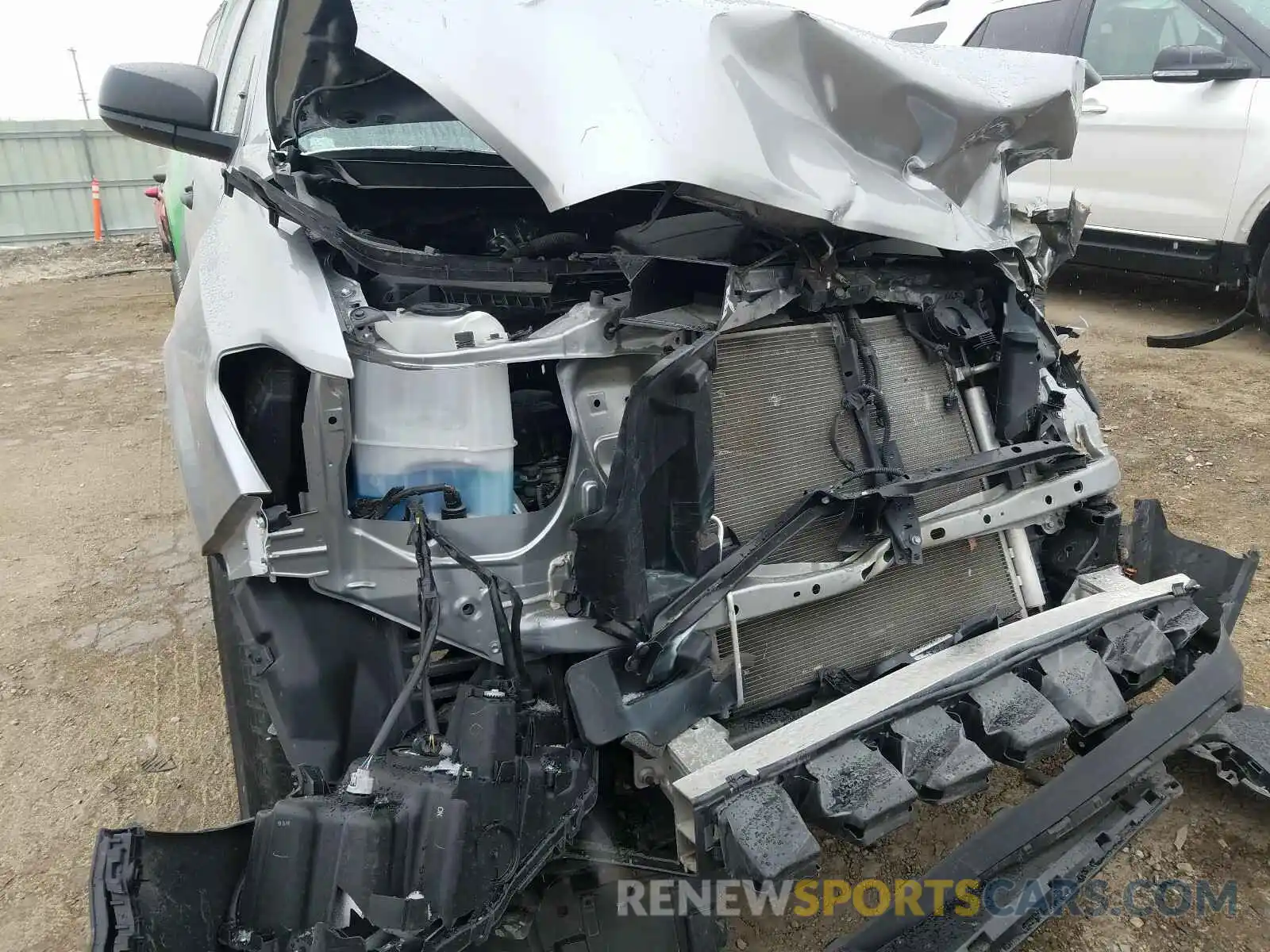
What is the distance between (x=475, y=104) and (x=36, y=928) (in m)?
2.04

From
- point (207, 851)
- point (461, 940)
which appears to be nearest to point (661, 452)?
point (461, 940)

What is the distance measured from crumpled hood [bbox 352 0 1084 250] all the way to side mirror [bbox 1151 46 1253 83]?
374 centimetres

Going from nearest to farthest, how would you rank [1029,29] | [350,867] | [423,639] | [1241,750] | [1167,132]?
1. [350,867]
2. [423,639]
3. [1241,750]
4. [1167,132]
5. [1029,29]

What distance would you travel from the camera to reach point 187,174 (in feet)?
12.0

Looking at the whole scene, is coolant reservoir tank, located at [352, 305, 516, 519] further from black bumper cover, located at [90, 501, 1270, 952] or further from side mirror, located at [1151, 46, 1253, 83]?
side mirror, located at [1151, 46, 1253, 83]

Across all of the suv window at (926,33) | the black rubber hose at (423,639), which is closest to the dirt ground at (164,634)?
the black rubber hose at (423,639)

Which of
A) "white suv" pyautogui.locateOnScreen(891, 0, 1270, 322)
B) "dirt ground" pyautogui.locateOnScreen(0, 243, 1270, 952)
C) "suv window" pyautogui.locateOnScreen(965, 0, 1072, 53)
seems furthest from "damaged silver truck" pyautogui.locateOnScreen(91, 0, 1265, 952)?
"suv window" pyautogui.locateOnScreen(965, 0, 1072, 53)

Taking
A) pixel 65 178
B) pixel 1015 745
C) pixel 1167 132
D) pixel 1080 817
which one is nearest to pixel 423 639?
pixel 1015 745

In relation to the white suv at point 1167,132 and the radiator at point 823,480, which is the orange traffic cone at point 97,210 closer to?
the white suv at point 1167,132

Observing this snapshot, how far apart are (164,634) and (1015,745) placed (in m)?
2.75

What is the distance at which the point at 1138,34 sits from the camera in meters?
5.61

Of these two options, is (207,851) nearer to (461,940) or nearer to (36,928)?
(461,940)

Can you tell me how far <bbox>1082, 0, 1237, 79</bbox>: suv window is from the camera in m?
5.25

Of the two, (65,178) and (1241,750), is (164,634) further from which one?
(65,178)
